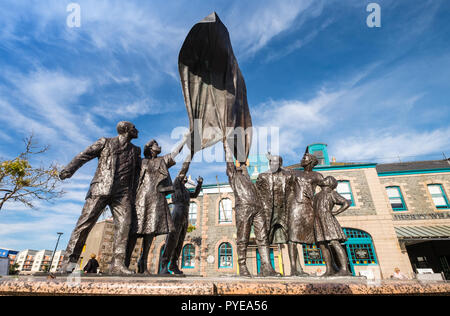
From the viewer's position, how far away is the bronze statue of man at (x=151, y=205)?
3.82 meters

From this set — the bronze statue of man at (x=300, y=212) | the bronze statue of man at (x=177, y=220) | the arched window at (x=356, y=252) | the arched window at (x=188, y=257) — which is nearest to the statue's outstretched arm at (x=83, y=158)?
the bronze statue of man at (x=177, y=220)

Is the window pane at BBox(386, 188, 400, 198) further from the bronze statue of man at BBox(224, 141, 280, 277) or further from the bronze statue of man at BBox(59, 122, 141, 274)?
the bronze statue of man at BBox(59, 122, 141, 274)

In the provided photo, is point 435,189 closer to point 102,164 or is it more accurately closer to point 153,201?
point 153,201

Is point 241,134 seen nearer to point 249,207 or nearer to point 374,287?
point 249,207

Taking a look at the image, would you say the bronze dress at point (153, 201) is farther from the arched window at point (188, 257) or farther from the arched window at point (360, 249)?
the arched window at point (188, 257)

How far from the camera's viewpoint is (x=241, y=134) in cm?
544

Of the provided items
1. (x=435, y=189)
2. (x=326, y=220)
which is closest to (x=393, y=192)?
(x=435, y=189)

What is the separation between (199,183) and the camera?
17.4 feet

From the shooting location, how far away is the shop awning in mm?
12797

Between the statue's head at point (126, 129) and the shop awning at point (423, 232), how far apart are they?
15.5m

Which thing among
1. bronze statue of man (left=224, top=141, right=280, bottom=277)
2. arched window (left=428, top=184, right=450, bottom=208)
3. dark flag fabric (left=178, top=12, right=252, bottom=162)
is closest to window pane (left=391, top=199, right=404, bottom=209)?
arched window (left=428, top=184, right=450, bottom=208)

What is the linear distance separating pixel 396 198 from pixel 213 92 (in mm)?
16855
